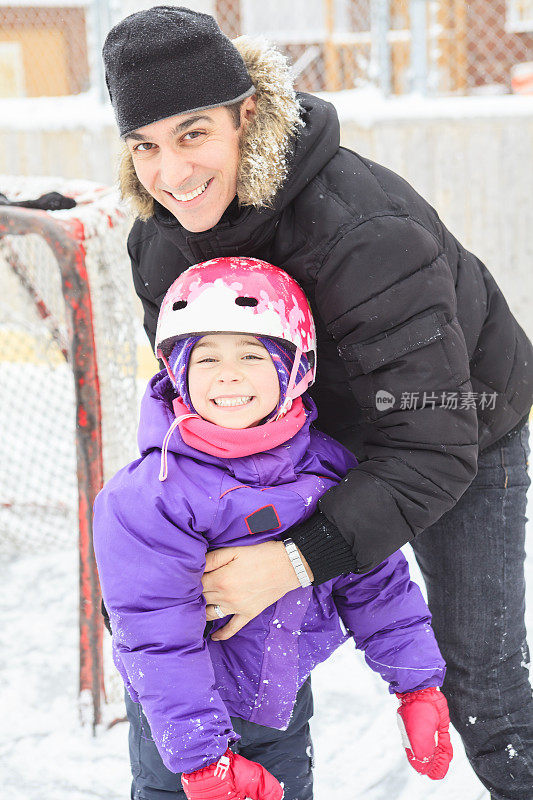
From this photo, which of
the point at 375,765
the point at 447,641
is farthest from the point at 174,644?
the point at 375,765

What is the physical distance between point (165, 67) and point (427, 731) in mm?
1445

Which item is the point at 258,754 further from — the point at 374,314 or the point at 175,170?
the point at 175,170

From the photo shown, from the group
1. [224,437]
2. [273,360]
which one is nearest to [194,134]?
[273,360]

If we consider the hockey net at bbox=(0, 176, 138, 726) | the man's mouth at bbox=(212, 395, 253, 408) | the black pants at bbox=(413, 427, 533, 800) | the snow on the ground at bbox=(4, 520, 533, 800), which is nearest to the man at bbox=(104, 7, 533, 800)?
the man's mouth at bbox=(212, 395, 253, 408)

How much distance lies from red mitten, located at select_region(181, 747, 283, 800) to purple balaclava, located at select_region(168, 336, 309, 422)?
26.6 inches

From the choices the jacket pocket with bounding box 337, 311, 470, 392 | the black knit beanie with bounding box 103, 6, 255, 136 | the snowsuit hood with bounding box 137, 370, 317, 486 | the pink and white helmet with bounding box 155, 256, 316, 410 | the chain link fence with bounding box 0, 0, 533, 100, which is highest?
the black knit beanie with bounding box 103, 6, 255, 136

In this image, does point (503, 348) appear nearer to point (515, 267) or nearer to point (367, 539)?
point (367, 539)

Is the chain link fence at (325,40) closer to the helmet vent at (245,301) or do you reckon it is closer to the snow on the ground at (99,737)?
the snow on the ground at (99,737)

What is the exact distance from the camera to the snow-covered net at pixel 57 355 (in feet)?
9.03

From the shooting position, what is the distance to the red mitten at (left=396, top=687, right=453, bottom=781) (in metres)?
1.84

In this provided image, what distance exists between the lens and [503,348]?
6.69 ft

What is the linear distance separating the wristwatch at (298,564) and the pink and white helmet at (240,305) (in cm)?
31

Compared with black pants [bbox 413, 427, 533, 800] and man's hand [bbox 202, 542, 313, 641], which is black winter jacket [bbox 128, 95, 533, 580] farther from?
black pants [bbox 413, 427, 533, 800]

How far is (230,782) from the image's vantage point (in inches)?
63.9
